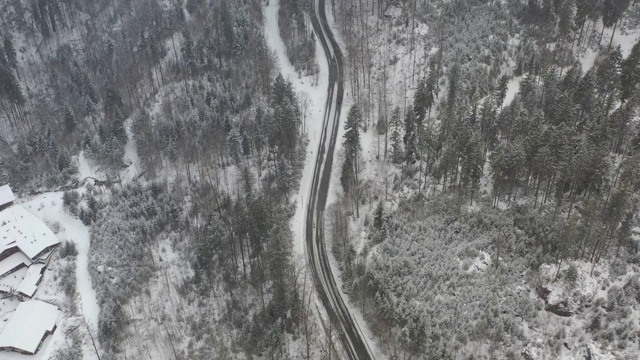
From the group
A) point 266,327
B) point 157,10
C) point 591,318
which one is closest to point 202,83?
point 157,10

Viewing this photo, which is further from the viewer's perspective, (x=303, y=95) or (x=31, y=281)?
(x=303, y=95)

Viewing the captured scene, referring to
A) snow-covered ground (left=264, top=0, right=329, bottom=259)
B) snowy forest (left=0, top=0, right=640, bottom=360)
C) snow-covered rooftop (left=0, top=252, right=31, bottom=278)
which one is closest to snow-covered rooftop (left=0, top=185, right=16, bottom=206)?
snowy forest (left=0, top=0, right=640, bottom=360)

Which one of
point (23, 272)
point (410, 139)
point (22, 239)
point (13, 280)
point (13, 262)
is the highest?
point (410, 139)

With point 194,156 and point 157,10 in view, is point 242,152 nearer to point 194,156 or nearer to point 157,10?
point 194,156

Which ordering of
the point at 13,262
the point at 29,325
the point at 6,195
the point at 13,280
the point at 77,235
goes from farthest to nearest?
the point at 6,195, the point at 77,235, the point at 13,262, the point at 13,280, the point at 29,325

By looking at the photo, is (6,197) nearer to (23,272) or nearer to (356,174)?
(23,272)

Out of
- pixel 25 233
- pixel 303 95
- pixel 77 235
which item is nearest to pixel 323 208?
pixel 303 95

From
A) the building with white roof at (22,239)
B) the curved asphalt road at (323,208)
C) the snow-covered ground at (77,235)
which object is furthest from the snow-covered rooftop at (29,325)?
the curved asphalt road at (323,208)

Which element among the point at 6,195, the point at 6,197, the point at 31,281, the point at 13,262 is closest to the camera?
the point at 31,281
